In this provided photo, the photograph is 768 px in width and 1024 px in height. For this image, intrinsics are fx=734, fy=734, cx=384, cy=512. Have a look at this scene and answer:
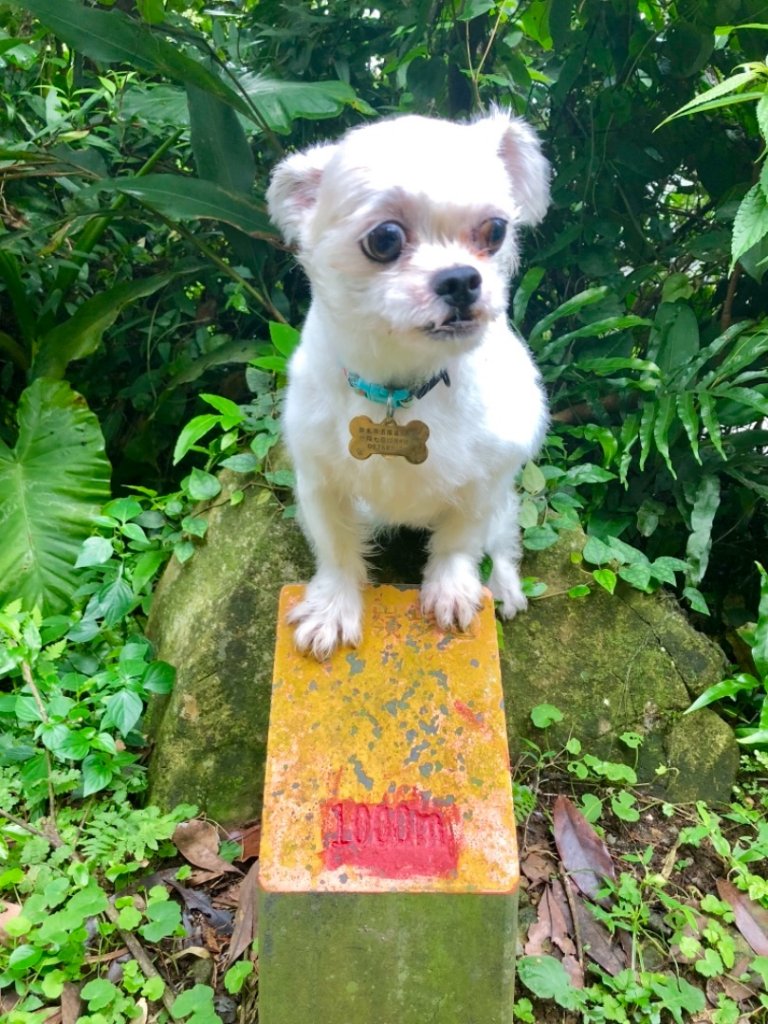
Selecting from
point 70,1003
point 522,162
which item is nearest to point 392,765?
point 70,1003

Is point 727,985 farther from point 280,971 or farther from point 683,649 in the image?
point 280,971

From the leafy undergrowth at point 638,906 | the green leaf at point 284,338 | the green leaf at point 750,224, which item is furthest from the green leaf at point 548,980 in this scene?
the green leaf at point 284,338

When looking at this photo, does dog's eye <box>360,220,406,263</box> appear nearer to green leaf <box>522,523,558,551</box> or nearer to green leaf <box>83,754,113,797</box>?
green leaf <box>522,523,558,551</box>

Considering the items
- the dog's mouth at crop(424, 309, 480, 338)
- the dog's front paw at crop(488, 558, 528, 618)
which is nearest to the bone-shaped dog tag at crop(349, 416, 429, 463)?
the dog's mouth at crop(424, 309, 480, 338)

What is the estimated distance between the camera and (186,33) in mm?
2869

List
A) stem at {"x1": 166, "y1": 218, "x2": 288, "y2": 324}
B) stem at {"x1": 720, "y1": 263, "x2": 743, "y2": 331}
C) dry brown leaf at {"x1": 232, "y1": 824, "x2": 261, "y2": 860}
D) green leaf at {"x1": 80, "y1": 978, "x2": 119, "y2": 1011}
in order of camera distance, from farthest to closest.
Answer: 1. stem at {"x1": 166, "y1": 218, "x2": 288, "y2": 324}
2. stem at {"x1": 720, "y1": 263, "x2": 743, "y2": 331}
3. dry brown leaf at {"x1": 232, "y1": 824, "x2": 261, "y2": 860}
4. green leaf at {"x1": 80, "y1": 978, "x2": 119, "y2": 1011}

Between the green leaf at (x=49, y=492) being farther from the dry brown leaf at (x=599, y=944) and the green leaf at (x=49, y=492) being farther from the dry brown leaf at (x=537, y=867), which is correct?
the dry brown leaf at (x=599, y=944)

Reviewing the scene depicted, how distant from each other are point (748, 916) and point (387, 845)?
3.82ft

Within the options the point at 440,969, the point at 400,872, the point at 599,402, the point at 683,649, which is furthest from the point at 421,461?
the point at 599,402

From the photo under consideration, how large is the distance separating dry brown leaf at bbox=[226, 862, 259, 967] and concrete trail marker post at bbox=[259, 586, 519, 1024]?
32 centimetres

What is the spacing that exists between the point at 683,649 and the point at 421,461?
136 cm

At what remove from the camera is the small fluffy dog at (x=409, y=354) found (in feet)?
4.99

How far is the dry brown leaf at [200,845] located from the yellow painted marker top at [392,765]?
53cm

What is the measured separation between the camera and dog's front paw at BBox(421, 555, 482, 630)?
2074 mm
